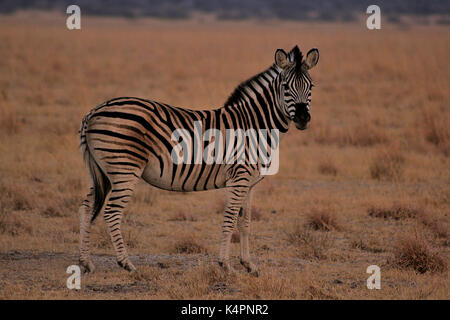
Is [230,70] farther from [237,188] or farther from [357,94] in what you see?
[237,188]

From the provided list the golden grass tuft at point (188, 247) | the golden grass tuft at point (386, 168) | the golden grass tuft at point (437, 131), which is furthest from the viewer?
the golden grass tuft at point (437, 131)

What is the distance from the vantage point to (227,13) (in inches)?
2473

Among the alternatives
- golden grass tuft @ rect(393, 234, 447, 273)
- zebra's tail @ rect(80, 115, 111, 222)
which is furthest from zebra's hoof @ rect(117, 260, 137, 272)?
Answer: golden grass tuft @ rect(393, 234, 447, 273)

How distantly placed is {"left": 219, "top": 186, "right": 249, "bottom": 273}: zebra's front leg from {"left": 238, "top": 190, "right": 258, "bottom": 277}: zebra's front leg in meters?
0.23

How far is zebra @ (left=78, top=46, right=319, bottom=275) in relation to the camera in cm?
694

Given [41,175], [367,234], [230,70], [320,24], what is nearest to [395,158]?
[367,234]

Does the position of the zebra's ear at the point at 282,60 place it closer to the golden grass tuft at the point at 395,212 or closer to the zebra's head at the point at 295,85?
the zebra's head at the point at 295,85

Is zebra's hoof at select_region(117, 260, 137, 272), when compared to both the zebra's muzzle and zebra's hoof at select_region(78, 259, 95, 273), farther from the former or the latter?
the zebra's muzzle

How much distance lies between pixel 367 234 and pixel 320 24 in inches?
1940

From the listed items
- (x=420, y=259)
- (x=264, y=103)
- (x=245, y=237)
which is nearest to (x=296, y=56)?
(x=264, y=103)

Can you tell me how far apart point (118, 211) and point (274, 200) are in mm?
3914

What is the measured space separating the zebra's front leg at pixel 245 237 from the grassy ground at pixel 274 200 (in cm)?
23

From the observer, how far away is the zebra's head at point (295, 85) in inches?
276

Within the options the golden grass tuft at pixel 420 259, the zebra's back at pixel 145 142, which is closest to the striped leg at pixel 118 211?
the zebra's back at pixel 145 142
